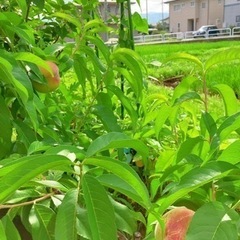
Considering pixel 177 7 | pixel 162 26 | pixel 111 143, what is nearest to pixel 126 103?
pixel 111 143

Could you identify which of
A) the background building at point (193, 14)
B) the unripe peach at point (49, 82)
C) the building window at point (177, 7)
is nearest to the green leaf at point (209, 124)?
the unripe peach at point (49, 82)

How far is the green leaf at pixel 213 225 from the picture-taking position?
37 cm

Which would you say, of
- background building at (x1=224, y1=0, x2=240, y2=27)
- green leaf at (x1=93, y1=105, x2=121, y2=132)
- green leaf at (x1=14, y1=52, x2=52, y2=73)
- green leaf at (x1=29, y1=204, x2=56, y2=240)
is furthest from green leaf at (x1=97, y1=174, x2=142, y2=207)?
background building at (x1=224, y1=0, x2=240, y2=27)

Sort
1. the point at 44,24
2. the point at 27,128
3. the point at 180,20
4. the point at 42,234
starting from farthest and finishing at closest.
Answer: the point at 180,20 < the point at 44,24 < the point at 27,128 < the point at 42,234

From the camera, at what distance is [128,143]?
41cm

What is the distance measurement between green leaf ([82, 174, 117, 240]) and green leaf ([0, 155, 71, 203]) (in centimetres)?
4

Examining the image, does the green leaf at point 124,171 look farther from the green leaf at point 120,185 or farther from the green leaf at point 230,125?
the green leaf at point 230,125

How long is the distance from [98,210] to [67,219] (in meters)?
0.04

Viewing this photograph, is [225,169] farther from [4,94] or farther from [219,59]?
[4,94]

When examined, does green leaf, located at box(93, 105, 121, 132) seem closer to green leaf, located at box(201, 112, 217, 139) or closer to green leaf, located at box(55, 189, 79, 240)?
green leaf, located at box(201, 112, 217, 139)

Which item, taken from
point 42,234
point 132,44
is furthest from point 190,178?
point 132,44

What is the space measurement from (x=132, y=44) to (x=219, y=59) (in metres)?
→ 0.66

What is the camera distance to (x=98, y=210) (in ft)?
1.30

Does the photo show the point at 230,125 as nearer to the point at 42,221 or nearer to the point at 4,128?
the point at 42,221
